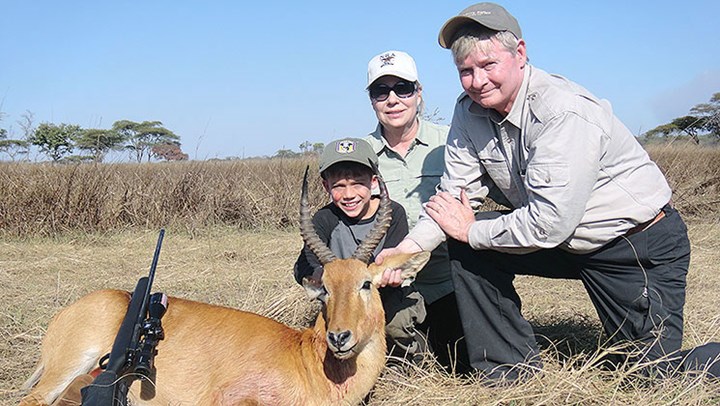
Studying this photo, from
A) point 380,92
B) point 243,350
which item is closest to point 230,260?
point 380,92

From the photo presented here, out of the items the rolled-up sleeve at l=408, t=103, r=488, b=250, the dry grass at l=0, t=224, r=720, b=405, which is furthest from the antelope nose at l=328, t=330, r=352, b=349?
the rolled-up sleeve at l=408, t=103, r=488, b=250

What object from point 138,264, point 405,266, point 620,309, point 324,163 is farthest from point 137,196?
point 620,309

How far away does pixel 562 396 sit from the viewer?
4.52 meters

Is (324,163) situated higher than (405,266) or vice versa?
(324,163)

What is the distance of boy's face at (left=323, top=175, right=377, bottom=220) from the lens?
18.8ft

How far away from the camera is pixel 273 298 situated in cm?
761

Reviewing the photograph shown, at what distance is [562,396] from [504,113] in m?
2.12

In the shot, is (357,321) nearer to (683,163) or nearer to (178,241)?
(178,241)

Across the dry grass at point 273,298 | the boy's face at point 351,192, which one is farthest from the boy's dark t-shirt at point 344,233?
the dry grass at point 273,298

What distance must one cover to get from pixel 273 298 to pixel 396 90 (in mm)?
2903

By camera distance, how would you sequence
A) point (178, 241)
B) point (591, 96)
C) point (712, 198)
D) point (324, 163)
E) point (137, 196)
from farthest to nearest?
point (712, 198) → point (137, 196) → point (178, 241) → point (324, 163) → point (591, 96)

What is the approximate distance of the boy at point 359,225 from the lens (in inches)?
219

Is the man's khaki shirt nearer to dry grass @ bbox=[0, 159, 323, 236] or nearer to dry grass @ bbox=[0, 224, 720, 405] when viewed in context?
dry grass @ bbox=[0, 224, 720, 405]

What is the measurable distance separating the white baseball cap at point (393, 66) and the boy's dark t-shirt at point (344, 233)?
130 centimetres
